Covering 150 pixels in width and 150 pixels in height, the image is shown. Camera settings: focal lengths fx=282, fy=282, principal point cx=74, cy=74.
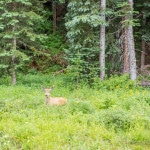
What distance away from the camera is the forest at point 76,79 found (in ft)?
20.8

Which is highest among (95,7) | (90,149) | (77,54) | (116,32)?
(95,7)

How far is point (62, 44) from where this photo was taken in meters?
23.5

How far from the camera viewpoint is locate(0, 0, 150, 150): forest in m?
6.34

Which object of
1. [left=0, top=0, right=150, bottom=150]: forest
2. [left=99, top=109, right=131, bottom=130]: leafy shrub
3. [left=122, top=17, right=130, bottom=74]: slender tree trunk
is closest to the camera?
[left=0, top=0, right=150, bottom=150]: forest

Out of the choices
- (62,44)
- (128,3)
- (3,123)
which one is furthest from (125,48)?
(3,123)

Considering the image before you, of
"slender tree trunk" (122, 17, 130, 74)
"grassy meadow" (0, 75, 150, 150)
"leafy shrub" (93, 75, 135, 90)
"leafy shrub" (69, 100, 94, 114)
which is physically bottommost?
"grassy meadow" (0, 75, 150, 150)

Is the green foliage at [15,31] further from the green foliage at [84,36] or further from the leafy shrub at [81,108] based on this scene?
the leafy shrub at [81,108]

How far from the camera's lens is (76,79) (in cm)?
1475

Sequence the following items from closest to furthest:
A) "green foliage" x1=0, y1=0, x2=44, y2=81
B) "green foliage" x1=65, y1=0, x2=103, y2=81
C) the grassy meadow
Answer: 1. the grassy meadow
2. "green foliage" x1=0, y1=0, x2=44, y2=81
3. "green foliage" x1=65, y1=0, x2=103, y2=81

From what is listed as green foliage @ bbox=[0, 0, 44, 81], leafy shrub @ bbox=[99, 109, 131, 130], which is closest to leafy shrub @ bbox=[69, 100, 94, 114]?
leafy shrub @ bbox=[99, 109, 131, 130]

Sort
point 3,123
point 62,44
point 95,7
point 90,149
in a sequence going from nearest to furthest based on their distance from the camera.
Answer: point 90,149 → point 3,123 → point 95,7 → point 62,44

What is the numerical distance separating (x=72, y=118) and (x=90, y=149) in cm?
210

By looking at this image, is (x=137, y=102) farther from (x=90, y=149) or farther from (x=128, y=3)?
(x=128, y=3)

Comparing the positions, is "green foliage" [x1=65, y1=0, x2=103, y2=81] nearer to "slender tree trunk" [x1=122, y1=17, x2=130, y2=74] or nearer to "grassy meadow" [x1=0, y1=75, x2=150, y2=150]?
"slender tree trunk" [x1=122, y1=17, x2=130, y2=74]
